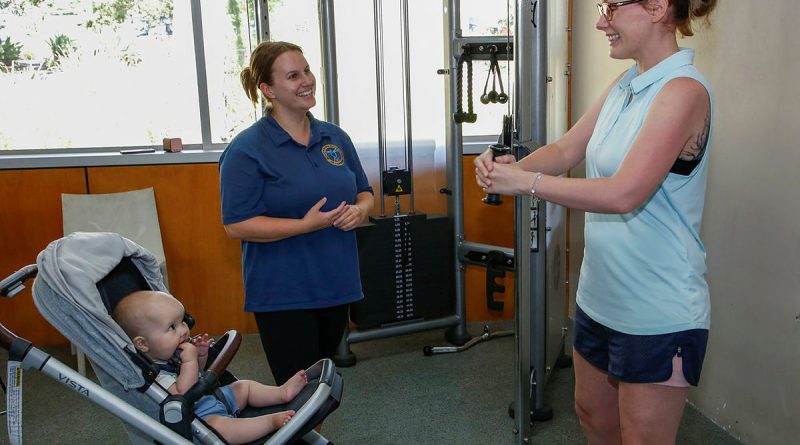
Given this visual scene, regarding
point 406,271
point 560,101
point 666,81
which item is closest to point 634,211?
point 666,81

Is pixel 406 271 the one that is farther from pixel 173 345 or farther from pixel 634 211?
pixel 634 211

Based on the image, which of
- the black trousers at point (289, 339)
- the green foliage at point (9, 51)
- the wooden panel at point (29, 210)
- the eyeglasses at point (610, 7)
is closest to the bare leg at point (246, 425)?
the black trousers at point (289, 339)

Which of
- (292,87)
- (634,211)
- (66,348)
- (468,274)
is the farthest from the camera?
(468,274)

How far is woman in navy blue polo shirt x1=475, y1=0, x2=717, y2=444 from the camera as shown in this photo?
4.68 feet

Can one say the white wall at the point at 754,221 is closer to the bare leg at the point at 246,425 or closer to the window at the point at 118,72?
the bare leg at the point at 246,425

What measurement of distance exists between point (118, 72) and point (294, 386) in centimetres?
265

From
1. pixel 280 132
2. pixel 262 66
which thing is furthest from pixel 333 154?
pixel 262 66

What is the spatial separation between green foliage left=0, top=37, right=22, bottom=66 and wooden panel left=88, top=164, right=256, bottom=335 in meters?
0.76

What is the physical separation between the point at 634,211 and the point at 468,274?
8.51 feet

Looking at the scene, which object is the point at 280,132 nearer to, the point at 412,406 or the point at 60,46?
the point at 412,406

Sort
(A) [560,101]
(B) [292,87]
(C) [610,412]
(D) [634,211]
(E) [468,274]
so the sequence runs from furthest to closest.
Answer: (E) [468,274]
(A) [560,101]
(B) [292,87]
(C) [610,412]
(D) [634,211]

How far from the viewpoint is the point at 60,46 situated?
381cm

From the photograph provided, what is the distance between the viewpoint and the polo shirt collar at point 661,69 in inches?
58.6

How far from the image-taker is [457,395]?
312cm
